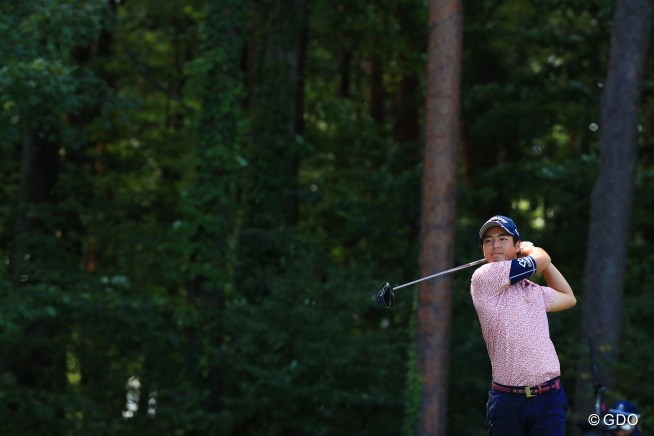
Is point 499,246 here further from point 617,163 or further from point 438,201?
point 617,163

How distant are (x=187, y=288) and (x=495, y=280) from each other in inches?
493

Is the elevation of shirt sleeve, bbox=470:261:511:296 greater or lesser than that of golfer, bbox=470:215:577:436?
greater

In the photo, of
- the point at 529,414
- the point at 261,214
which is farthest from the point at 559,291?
the point at 261,214

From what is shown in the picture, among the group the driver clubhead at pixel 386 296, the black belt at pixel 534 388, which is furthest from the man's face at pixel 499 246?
the black belt at pixel 534 388

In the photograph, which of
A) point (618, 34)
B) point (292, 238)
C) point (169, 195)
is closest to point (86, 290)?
point (292, 238)

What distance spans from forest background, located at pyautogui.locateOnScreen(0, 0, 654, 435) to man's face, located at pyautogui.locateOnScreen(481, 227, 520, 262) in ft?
22.2

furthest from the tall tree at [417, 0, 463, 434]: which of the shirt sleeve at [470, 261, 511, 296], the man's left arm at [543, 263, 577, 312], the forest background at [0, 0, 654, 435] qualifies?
the shirt sleeve at [470, 261, 511, 296]

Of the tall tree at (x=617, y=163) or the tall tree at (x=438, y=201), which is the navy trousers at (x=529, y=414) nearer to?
the tall tree at (x=438, y=201)

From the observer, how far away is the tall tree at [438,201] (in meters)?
15.5

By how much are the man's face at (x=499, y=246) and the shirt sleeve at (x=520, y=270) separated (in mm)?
260

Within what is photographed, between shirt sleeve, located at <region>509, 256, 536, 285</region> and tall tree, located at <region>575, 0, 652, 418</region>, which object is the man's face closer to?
shirt sleeve, located at <region>509, 256, 536, 285</region>

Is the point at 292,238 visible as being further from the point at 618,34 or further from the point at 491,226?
the point at 491,226

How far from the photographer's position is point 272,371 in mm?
15086

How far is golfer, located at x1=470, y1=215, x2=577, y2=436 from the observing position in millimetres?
5965
